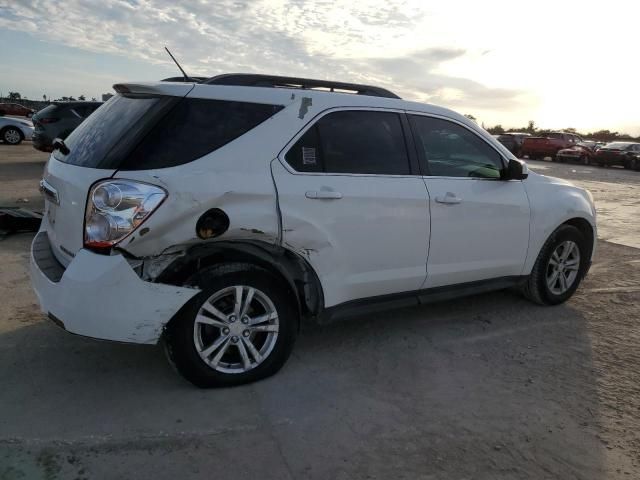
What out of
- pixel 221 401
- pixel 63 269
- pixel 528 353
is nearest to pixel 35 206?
pixel 63 269

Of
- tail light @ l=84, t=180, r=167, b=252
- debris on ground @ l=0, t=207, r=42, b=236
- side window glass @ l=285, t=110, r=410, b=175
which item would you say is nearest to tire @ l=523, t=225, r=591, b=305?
side window glass @ l=285, t=110, r=410, b=175

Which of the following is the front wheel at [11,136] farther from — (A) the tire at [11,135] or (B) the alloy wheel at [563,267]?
(B) the alloy wheel at [563,267]

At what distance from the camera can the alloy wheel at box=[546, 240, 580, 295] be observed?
5.10m

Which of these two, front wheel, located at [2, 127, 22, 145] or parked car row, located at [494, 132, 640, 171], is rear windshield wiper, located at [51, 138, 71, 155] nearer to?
front wheel, located at [2, 127, 22, 145]

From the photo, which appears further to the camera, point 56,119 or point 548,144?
point 548,144

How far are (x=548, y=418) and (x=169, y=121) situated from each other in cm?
278

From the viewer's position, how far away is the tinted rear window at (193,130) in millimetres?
3164

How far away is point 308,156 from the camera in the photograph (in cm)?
359

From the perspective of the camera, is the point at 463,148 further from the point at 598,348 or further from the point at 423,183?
the point at 598,348

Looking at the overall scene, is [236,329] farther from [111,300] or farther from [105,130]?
[105,130]

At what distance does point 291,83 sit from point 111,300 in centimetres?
189

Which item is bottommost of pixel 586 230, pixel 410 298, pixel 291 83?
pixel 410 298

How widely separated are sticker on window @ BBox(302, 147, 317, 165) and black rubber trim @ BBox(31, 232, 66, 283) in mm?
1583

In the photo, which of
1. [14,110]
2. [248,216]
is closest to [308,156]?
[248,216]
